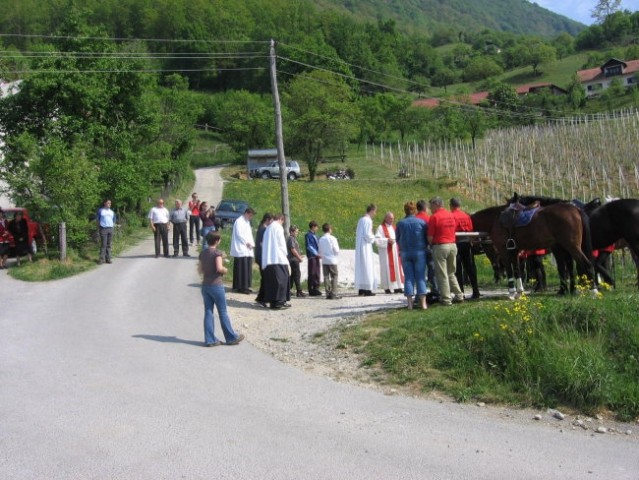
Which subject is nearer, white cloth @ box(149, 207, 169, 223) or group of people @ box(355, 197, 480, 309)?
group of people @ box(355, 197, 480, 309)

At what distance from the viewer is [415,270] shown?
1148 cm

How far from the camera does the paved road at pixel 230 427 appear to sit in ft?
19.6

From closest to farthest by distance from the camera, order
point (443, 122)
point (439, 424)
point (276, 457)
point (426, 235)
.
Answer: point (276, 457) → point (439, 424) → point (426, 235) → point (443, 122)

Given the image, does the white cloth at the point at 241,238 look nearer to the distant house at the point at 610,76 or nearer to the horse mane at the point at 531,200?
the horse mane at the point at 531,200

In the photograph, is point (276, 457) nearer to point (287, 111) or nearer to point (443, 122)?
point (287, 111)

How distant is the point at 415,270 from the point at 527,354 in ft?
11.3

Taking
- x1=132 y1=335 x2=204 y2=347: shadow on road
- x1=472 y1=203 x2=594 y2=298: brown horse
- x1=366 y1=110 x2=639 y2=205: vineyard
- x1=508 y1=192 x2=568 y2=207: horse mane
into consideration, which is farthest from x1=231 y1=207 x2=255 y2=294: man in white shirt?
x1=366 y1=110 x2=639 y2=205: vineyard

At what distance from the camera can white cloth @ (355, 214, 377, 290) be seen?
15.7 meters

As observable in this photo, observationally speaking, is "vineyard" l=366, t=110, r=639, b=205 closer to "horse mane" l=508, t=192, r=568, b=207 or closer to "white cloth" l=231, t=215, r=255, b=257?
"horse mane" l=508, t=192, r=568, b=207

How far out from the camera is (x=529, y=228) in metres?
11.6

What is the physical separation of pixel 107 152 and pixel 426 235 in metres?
18.8

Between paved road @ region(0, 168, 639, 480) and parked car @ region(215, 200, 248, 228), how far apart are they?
17.1 meters

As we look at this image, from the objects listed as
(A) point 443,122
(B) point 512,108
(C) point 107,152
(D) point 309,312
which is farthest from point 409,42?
(D) point 309,312

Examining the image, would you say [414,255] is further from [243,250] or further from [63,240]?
[63,240]
